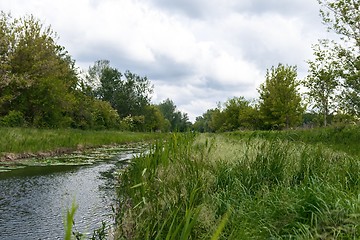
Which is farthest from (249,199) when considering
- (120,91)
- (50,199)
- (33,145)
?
(120,91)

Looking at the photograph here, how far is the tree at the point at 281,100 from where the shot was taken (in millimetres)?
33219

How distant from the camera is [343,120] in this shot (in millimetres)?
Answer: 16797

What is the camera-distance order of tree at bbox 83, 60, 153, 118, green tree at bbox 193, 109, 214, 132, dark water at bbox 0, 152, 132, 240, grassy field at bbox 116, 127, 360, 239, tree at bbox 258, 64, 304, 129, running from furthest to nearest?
tree at bbox 83, 60, 153, 118 < tree at bbox 258, 64, 304, 129 < green tree at bbox 193, 109, 214, 132 < dark water at bbox 0, 152, 132, 240 < grassy field at bbox 116, 127, 360, 239

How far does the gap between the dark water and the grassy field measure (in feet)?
2.62

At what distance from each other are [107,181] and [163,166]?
4.42m

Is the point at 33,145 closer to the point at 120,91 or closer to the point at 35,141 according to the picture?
the point at 35,141

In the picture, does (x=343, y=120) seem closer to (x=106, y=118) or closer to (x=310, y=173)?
(x=310, y=173)

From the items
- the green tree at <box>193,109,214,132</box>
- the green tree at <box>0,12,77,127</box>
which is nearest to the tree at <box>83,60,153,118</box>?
the green tree at <box>193,109,214,132</box>

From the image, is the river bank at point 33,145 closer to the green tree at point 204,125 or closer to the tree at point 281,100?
the green tree at point 204,125

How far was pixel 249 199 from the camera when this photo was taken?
4750 mm

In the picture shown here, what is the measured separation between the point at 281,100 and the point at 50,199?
97.0ft

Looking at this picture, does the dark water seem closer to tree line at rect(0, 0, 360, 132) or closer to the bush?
tree line at rect(0, 0, 360, 132)

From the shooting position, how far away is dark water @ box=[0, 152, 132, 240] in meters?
5.35

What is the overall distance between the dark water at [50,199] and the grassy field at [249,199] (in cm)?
80
